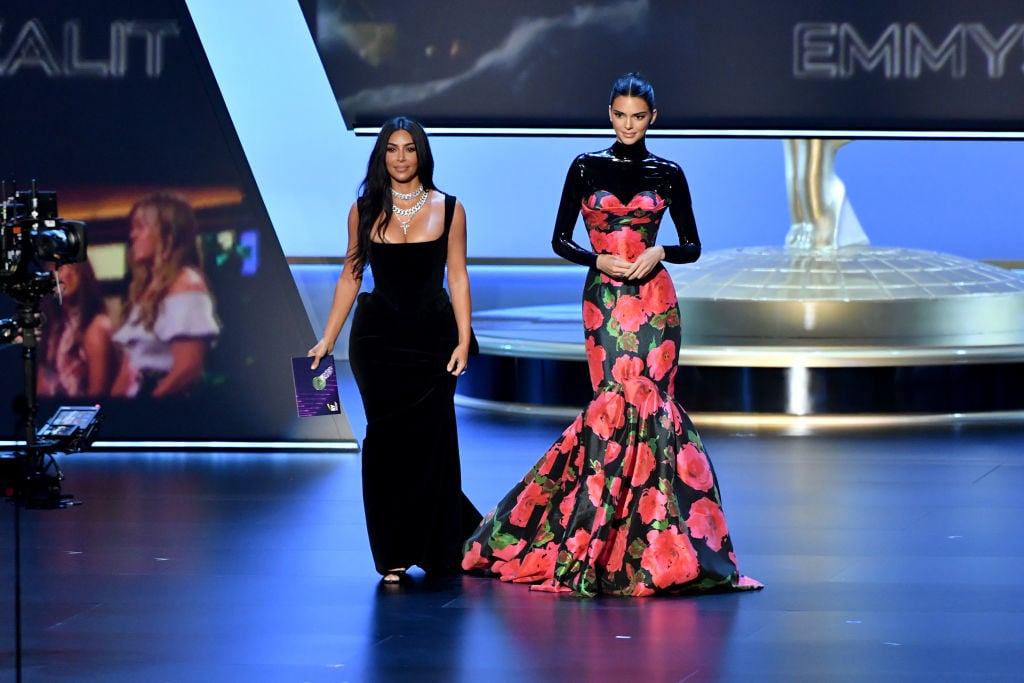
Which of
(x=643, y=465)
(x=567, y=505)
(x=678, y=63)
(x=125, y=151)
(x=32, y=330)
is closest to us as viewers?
(x=32, y=330)

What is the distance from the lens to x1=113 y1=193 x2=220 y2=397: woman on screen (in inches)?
277

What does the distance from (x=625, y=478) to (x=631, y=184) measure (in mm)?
814

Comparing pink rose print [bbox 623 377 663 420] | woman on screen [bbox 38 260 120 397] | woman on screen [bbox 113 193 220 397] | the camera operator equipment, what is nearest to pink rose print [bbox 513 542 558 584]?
pink rose print [bbox 623 377 663 420]

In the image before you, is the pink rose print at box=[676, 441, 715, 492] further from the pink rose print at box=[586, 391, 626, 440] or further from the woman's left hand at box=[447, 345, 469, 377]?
the woman's left hand at box=[447, 345, 469, 377]

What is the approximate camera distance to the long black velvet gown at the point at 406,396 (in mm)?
4785

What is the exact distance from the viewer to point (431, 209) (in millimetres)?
4758

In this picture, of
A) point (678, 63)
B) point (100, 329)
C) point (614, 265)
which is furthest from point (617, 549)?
point (678, 63)

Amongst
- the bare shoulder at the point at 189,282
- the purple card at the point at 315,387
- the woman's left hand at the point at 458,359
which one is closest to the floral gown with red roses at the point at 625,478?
the woman's left hand at the point at 458,359

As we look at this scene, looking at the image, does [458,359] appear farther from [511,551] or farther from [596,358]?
[511,551]

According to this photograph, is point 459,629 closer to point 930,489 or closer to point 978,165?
point 930,489

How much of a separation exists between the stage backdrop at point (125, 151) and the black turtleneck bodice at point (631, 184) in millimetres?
2574

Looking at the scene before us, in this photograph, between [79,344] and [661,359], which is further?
[79,344]

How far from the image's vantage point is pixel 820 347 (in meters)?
8.56

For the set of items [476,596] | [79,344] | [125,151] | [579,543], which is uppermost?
[125,151]
